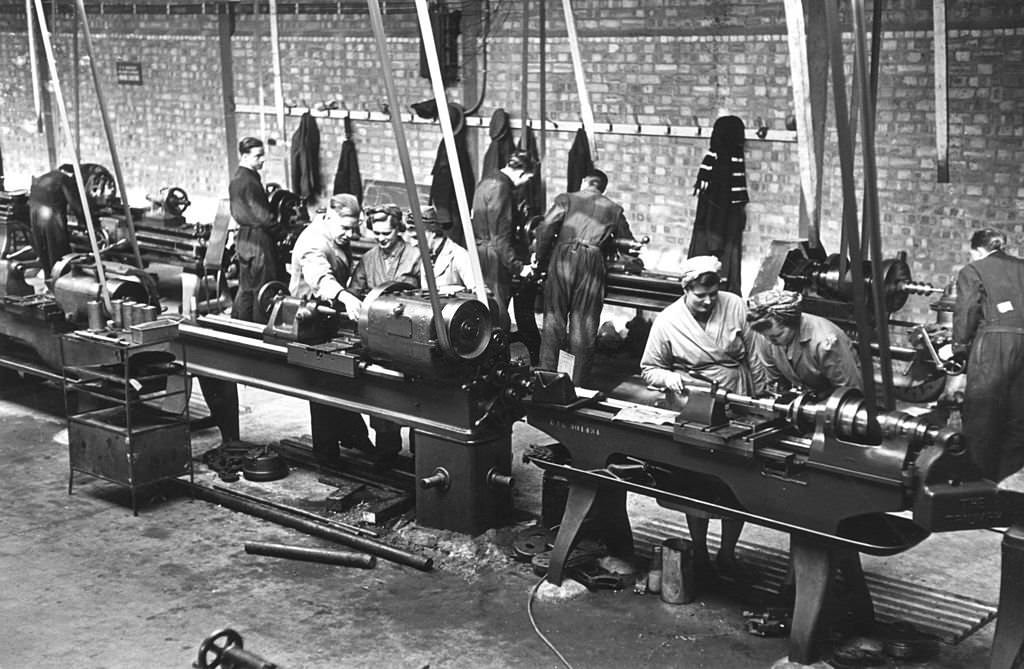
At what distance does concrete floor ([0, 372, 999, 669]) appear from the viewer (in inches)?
205

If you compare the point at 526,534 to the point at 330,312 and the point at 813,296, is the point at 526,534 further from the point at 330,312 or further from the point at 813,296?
the point at 813,296

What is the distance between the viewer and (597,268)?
884 centimetres

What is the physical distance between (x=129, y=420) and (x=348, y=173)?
6076 mm

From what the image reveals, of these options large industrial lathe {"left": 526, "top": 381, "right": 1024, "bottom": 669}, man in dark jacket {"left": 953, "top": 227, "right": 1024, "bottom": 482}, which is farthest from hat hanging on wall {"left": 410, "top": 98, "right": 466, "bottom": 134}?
large industrial lathe {"left": 526, "top": 381, "right": 1024, "bottom": 669}

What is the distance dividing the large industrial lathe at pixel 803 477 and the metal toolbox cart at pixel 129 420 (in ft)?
7.22

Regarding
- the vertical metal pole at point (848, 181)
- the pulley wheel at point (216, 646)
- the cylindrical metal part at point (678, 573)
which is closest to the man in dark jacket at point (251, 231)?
the cylindrical metal part at point (678, 573)

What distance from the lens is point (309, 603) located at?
5.71m

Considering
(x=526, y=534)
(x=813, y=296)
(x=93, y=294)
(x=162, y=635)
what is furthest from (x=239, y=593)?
(x=813, y=296)

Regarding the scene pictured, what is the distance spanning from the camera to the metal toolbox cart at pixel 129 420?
686cm

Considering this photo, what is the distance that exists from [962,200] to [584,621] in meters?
4.77

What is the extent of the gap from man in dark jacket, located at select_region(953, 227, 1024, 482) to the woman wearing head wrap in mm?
1479

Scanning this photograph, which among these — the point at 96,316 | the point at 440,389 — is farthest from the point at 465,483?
the point at 96,316

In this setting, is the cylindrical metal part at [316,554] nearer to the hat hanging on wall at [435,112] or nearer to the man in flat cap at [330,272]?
the man in flat cap at [330,272]

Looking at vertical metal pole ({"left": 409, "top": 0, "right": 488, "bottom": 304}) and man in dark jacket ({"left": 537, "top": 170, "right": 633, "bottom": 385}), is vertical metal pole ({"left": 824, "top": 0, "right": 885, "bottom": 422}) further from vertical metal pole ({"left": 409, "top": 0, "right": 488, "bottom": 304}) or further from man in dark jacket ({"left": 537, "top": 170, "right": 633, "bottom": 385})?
man in dark jacket ({"left": 537, "top": 170, "right": 633, "bottom": 385})
